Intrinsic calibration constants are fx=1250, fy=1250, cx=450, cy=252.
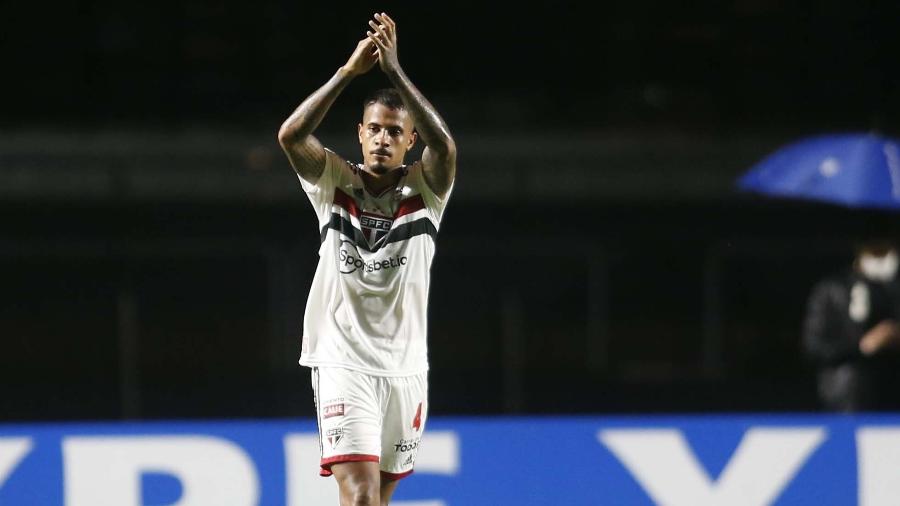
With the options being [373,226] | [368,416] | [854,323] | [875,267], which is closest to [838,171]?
[875,267]

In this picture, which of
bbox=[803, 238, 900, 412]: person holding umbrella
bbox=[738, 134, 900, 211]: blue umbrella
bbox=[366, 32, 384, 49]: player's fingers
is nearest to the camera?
bbox=[366, 32, 384, 49]: player's fingers

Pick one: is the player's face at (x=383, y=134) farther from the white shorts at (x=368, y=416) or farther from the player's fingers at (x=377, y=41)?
the white shorts at (x=368, y=416)

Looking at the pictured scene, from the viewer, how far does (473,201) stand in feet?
35.5

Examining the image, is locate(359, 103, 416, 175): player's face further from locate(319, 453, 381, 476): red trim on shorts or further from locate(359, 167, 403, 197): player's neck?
locate(319, 453, 381, 476): red trim on shorts

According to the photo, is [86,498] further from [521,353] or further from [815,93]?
[815,93]

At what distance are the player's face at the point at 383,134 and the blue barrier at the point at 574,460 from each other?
4.96 feet

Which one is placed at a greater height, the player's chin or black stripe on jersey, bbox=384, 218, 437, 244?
the player's chin

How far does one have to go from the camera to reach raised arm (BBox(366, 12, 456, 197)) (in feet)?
10.6

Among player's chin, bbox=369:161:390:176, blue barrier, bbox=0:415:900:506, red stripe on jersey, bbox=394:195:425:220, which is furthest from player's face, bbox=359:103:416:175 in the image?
blue barrier, bbox=0:415:900:506

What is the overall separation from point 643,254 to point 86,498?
5892mm

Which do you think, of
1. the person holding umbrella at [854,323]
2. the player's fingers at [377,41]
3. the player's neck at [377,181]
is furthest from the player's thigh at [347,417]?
the person holding umbrella at [854,323]

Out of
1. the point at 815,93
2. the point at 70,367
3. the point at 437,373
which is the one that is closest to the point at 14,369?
the point at 70,367

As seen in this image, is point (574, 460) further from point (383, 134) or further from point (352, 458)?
point (383, 134)

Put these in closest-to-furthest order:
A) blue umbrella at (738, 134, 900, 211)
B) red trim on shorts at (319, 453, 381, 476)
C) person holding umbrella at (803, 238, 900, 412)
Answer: red trim on shorts at (319, 453, 381, 476) → person holding umbrella at (803, 238, 900, 412) → blue umbrella at (738, 134, 900, 211)
